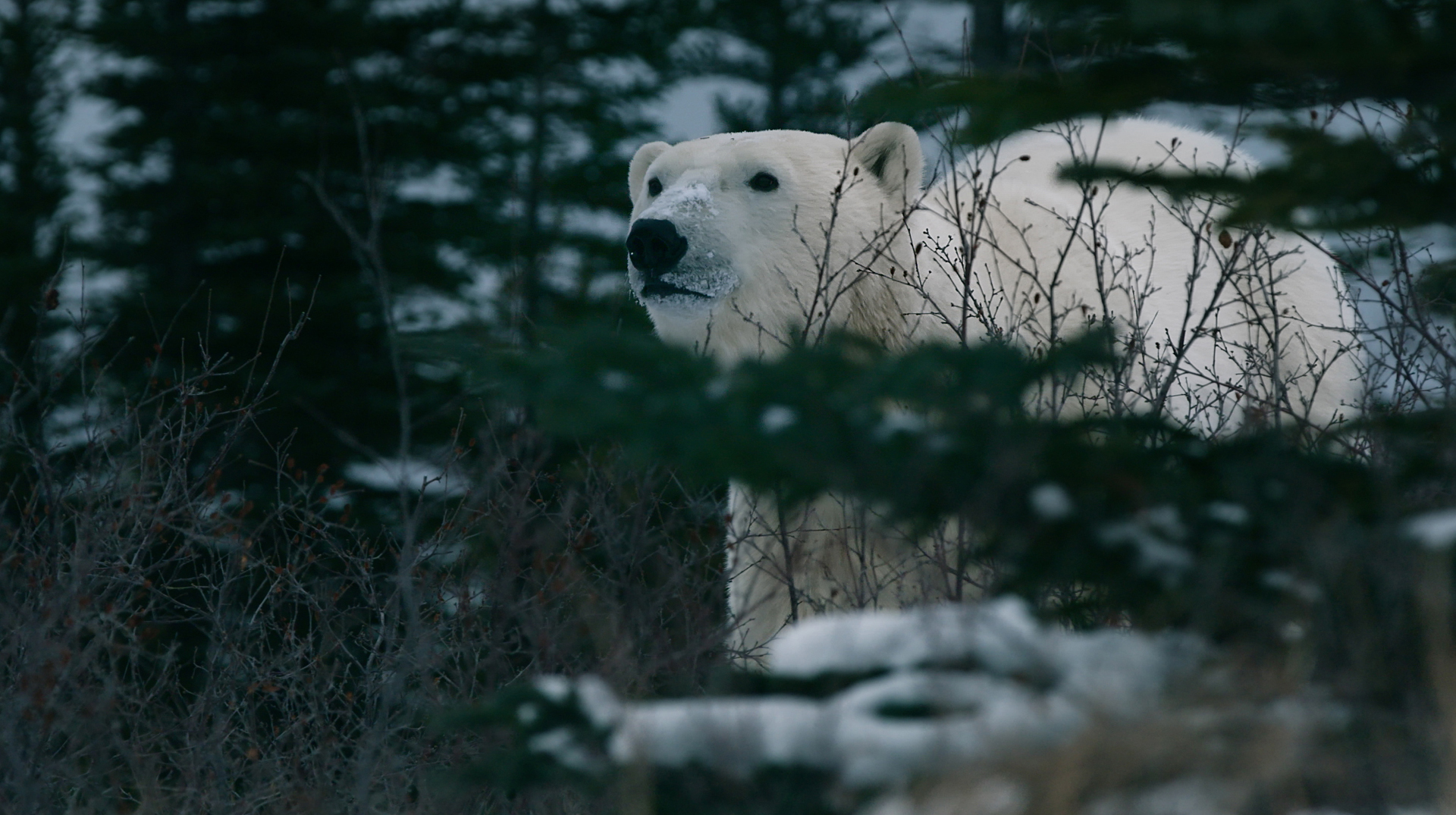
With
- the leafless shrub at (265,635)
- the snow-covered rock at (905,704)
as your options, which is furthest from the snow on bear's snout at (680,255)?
the snow-covered rock at (905,704)

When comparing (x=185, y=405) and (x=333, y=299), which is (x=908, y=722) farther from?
(x=333, y=299)

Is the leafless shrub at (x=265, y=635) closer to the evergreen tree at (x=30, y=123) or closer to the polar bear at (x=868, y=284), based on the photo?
the polar bear at (x=868, y=284)

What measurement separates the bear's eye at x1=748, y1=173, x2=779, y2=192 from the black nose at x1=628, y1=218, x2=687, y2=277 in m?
0.41

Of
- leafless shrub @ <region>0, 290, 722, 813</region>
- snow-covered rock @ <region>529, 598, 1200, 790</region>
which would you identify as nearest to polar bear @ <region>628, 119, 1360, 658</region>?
leafless shrub @ <region>0, 290, 722, 813</region>

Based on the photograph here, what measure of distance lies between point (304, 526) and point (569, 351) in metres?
2.81

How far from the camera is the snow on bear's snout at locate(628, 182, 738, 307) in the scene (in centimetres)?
432

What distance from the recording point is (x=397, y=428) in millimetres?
13141

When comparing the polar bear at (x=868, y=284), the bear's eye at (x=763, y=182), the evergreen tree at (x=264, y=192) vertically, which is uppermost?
the bear's eye at (x=763, y=182)

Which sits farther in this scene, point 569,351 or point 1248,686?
point 569,351

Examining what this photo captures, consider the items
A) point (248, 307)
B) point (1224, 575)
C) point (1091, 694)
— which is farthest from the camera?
point (248, 307)

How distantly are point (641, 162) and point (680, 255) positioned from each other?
3.12 feet

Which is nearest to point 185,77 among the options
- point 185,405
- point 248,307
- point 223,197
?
point 223,197

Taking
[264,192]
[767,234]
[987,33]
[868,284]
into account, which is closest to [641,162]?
[767,234]

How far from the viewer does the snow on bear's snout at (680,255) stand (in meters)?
4.32
